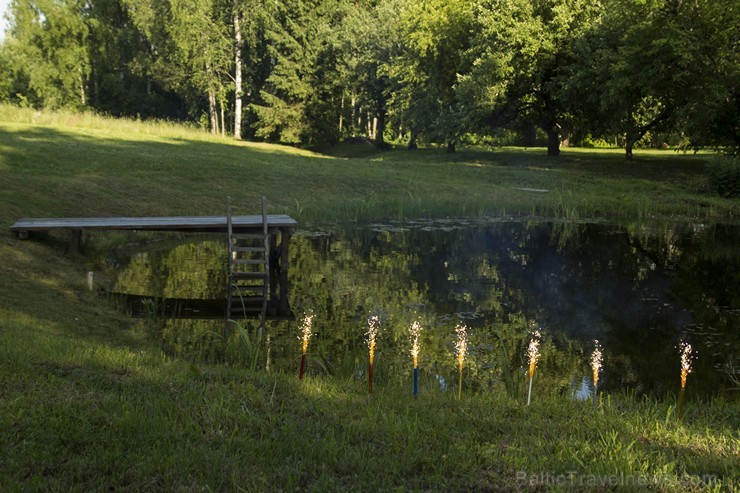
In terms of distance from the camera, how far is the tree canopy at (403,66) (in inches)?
1448

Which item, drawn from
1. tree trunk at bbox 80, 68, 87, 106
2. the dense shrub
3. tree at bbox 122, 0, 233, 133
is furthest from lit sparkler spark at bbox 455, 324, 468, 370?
tree trunk at bbox 80, 68, 87, 106

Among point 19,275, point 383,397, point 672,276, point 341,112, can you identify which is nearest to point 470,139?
point 341,112

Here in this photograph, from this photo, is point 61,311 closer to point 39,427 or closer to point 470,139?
point 39,427

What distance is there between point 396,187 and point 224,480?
29.0 meters

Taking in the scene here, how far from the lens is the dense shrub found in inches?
1359

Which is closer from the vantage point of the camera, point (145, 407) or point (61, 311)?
point (145, 407)

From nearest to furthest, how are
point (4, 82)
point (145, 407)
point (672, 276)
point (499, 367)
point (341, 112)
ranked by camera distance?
point (145, 407), point (499, 367), point (672, 276), point (341, 112), point (4, 82)

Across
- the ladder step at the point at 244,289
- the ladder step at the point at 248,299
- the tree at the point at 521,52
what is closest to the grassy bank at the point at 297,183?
the tree at the point at 521,52

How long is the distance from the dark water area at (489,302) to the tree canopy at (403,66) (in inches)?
535

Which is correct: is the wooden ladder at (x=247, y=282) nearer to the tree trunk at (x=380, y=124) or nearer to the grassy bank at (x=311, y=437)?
the grassy bank at (x=311, y=437)

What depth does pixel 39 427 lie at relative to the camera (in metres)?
5.99

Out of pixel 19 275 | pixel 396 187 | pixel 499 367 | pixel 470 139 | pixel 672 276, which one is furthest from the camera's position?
pixel 470 139

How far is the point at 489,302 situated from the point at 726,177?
24.8m

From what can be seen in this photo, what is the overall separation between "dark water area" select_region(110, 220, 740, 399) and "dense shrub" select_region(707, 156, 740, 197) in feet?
30.5
